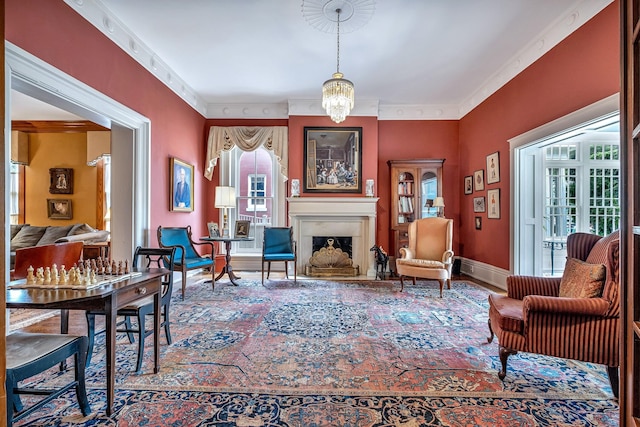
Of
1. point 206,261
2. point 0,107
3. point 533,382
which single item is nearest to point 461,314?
point 533,382

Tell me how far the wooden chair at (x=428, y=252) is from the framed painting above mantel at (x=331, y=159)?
148 centimetres

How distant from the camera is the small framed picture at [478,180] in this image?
5.60 meters

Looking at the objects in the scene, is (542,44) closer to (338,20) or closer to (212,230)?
(338,20)

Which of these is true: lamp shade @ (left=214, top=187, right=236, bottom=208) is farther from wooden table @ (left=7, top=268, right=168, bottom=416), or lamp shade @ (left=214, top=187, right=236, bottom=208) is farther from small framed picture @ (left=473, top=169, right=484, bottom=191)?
small framed picture @ (left=473, top=169, right=484, bottom=191)

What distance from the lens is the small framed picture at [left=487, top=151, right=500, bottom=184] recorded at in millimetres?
5086

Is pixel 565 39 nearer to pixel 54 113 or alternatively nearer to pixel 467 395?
pixel 467 395

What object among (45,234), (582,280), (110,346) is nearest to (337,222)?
(582,280)

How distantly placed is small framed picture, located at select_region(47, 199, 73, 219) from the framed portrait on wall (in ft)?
10.5

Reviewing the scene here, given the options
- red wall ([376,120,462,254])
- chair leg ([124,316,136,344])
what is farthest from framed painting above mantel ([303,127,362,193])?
chair leg ([124,316,136,344])

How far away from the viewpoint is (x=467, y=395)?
6.90 feet

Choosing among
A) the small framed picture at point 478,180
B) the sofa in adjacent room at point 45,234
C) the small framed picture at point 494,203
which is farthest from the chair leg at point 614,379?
the sofa in adjacent room at point 45,234

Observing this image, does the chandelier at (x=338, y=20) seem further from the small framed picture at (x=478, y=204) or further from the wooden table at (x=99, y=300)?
the small framed picture at (x=478, y=204)

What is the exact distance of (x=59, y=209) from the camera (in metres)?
6.77

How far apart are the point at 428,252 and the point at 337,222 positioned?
5.91ft
